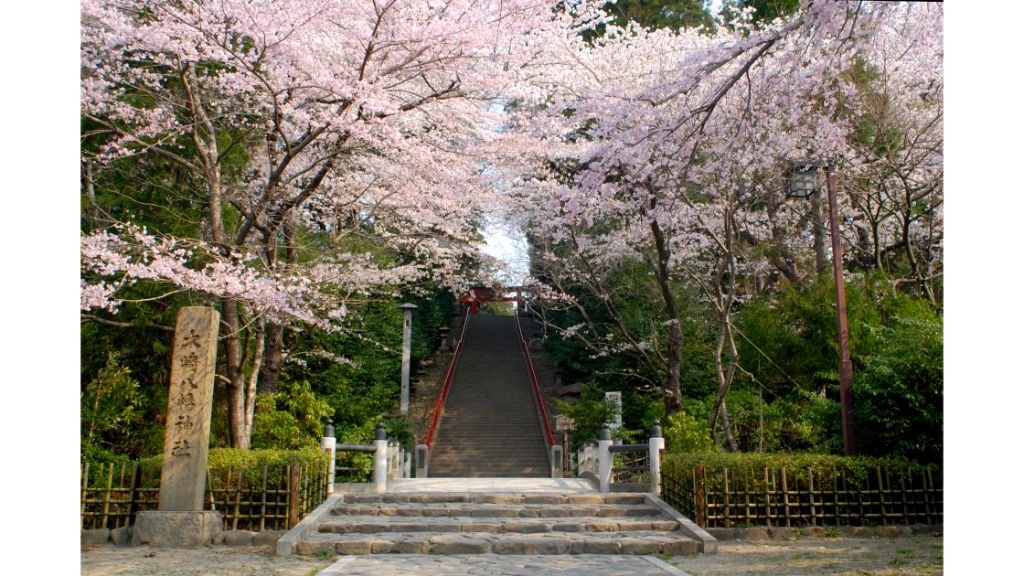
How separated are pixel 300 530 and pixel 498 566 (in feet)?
8.36

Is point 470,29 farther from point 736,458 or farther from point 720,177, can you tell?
point 736,458

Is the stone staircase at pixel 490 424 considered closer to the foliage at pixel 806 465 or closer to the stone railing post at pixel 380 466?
the stone railing post at pixel 380 466

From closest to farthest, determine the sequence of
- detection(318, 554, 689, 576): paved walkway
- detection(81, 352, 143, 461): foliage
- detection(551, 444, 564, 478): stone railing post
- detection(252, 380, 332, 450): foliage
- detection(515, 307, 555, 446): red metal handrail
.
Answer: detection(318, 554, 689, 576): paved walkway, detection(81, 352, 143, 461): foliage, detection(252, 380, 332, 450): foliage, detection(551, 444, 564, 478): stone railing post, detection(515, 307, 555, 446): red metal handrail

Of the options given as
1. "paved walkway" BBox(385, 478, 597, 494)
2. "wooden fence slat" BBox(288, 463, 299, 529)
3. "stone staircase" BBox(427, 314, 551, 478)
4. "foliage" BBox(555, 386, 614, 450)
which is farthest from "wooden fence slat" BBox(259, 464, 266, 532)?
"stone staircase" BBox(427, 314, 551, 478)

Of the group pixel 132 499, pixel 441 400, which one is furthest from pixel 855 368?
pixel 441 400

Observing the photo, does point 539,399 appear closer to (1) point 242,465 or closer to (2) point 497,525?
(2) point 497,525

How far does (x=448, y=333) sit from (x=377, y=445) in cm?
2066

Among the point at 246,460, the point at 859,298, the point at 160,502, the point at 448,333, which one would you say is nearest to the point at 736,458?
the point at 859,298

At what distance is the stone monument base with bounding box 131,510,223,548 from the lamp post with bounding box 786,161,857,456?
817 centimetres

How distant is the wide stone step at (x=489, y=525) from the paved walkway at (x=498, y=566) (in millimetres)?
899

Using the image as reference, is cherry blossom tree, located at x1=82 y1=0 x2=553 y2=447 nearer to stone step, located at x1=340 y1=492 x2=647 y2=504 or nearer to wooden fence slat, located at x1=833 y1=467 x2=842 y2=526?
stone step, located at x1=340 y1=492 x2=647 y2=504

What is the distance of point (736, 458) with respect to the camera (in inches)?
348

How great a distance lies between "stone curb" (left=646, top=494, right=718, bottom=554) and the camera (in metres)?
7.64

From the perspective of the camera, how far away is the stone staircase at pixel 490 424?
17375mm
